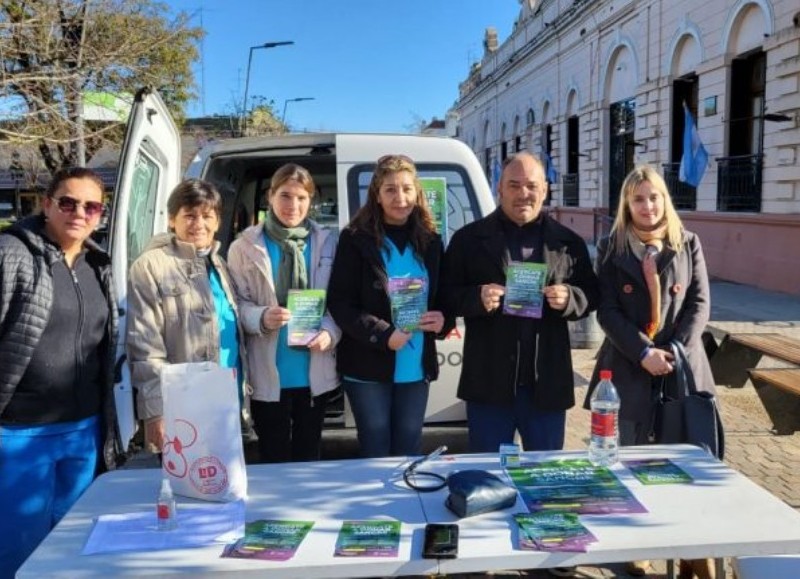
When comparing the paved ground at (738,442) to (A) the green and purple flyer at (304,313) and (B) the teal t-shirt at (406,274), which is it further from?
(A) the green and purple flyer at (304,313)

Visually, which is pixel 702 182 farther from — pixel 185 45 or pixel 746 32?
pixel 185 45

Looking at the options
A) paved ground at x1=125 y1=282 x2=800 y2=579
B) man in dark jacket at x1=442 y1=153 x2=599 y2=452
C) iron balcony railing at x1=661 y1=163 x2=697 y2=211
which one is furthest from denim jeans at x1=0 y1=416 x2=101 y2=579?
iron balcony railing at x1=661 y1=163 x2=697 y2=211

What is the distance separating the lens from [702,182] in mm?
16234

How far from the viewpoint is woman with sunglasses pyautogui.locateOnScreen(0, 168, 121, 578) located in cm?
262

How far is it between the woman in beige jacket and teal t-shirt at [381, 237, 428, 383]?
0.30m

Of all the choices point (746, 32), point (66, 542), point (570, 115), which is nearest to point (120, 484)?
point (66, 542)

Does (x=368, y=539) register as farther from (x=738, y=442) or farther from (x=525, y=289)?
(x=738, y=442)

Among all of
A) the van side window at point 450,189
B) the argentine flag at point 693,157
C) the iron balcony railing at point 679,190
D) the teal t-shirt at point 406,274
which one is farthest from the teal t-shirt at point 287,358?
the iron balcony railing at point 679,190

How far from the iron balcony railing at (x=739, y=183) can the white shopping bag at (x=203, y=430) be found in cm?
1413

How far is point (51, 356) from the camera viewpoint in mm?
2715

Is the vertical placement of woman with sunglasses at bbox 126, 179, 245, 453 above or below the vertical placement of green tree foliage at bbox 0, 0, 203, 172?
below

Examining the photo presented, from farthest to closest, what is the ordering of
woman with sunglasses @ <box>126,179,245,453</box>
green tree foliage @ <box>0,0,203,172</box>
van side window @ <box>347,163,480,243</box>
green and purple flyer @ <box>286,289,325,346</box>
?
green tree foliage @ <box>0,0,203,172</box> → van side window @ <box>347,163,480,243</box> → green and purple flyer @ <box>286,289,325,346</box> → woman with sunglasses @ <box>126,179,245,453</box>

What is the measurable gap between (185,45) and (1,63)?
8.25 m

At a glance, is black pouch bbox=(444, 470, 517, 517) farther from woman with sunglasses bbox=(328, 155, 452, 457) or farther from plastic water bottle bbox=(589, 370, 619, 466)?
woman with sunglasses bbox=(328, 155, 452, 457)
